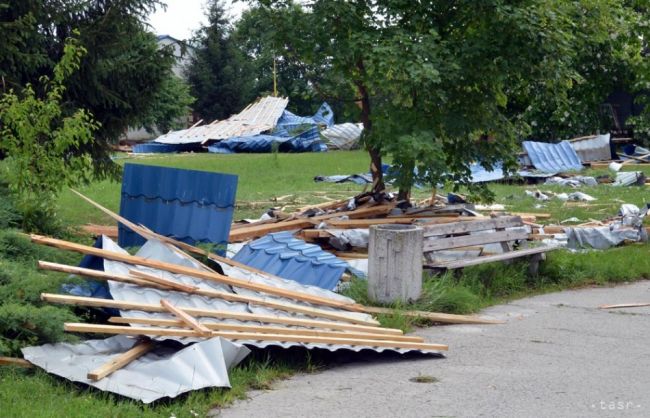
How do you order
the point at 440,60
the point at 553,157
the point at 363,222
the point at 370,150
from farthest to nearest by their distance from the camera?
the point at 553,157, the point at 370,150, the point at 363,222, the point at 440,60

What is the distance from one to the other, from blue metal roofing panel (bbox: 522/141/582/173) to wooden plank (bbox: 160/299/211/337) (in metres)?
22.1

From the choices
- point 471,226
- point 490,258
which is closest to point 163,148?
point 471,226

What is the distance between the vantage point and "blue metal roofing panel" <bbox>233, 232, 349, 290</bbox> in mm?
9836

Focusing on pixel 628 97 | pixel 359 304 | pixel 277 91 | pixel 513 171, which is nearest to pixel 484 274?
pixel 359 304

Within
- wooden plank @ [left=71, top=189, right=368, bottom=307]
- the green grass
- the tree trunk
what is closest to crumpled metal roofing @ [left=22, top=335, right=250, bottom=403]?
wooden plank @ [left=71, top=189, right=368, bottom=307]

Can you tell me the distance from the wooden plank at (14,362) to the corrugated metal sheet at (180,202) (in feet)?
12.4

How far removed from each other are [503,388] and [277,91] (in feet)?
179

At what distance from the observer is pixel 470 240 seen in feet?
36.6

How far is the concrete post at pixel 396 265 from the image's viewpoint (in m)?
9.34

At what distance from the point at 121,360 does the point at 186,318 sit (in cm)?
71

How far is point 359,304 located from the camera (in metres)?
9.22

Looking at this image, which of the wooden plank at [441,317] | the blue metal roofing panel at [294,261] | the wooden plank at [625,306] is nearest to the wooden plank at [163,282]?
the wooden plank at [441,317]

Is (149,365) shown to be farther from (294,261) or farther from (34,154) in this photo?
(34,154)

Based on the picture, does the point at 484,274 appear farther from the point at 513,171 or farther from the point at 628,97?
the point at 628,97
